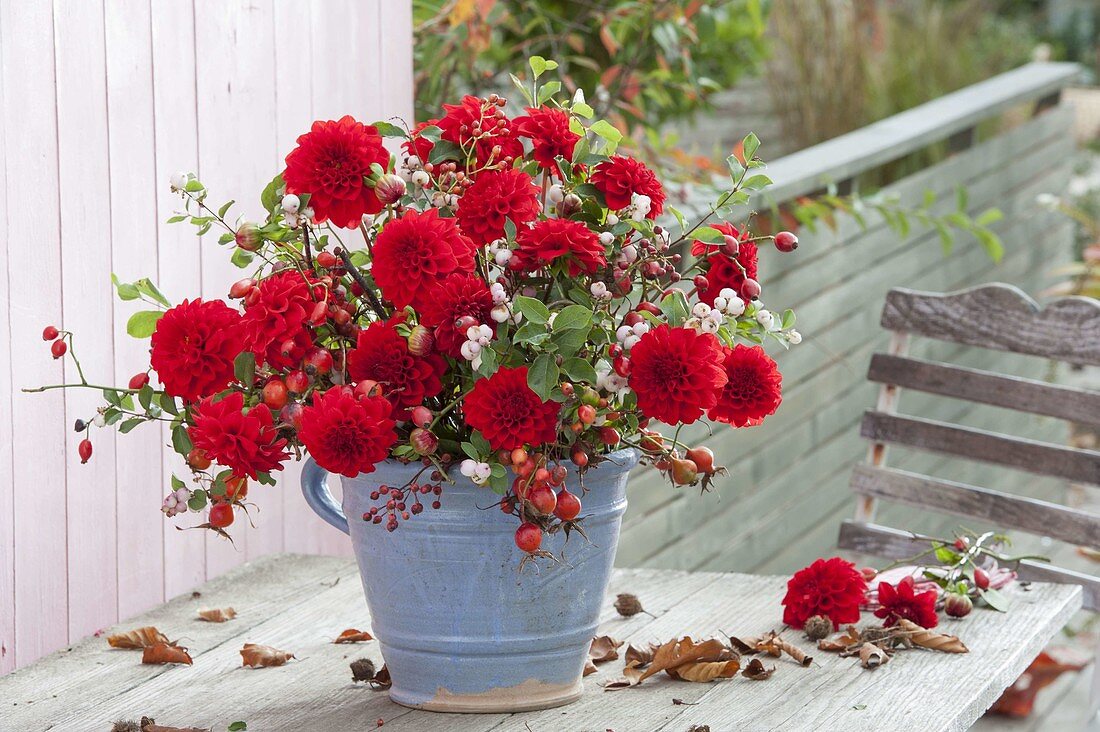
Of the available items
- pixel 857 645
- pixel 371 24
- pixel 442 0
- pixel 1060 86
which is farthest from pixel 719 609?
pixel 1060 86

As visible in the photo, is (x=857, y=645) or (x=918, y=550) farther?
(x=918, y=550)

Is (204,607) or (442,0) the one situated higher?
(442,0)

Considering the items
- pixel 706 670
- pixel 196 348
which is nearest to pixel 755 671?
pixel 706 670

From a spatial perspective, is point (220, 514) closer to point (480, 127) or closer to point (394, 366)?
point (394, 366)

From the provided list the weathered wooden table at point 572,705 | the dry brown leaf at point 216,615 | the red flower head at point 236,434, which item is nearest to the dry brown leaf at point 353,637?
the weathered wooden table at point 572,705

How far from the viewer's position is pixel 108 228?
5.00 ft

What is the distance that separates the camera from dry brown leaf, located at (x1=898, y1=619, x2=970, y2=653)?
4.53 ft

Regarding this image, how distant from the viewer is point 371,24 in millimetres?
1927

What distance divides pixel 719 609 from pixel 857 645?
20cm

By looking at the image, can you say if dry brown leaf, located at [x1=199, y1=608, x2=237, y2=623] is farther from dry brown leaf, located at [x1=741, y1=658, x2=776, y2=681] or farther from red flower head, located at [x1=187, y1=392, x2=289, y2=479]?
dry brown leaf, located at [x1=741, y1=658, x2=776, y2=681]

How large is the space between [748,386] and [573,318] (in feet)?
0.58

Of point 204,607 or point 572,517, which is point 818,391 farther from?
point 572,517

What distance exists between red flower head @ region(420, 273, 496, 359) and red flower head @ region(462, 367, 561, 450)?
Result: 5 centimetres

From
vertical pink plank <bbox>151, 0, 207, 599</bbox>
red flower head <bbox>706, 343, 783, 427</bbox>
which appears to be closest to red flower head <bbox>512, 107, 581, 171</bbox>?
red flower head <bbox>706, 343, 783, 427</bbox>
